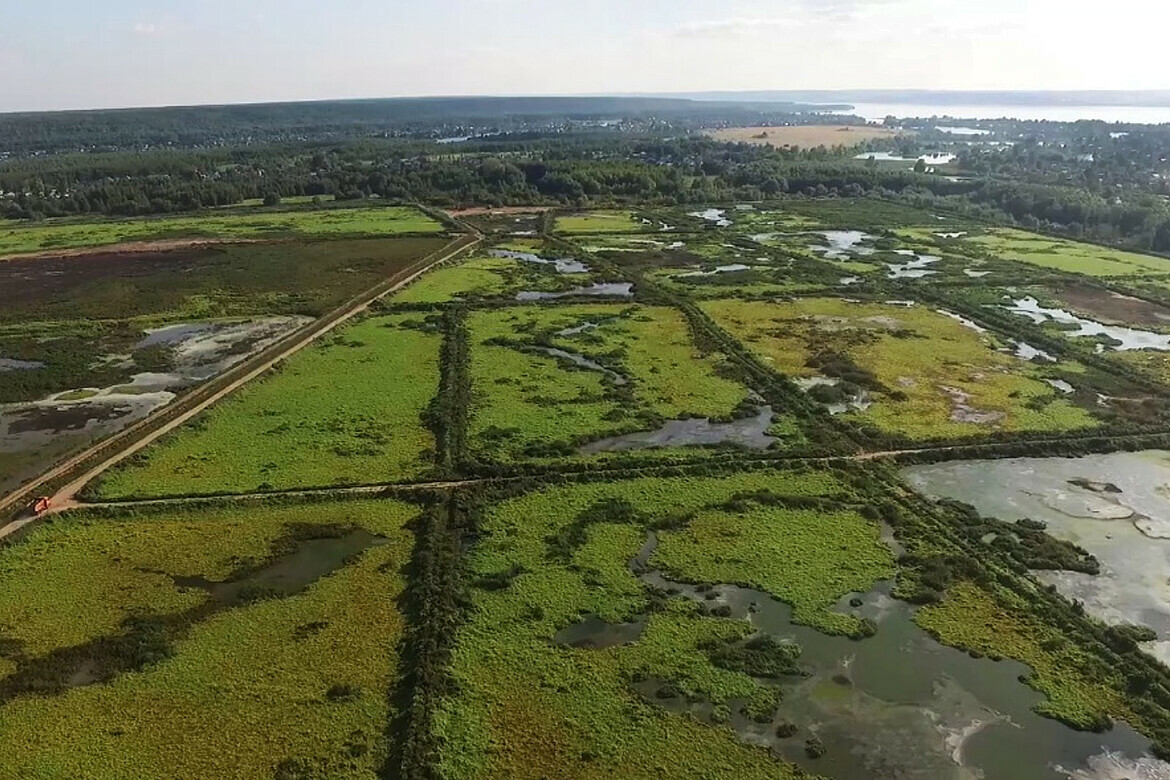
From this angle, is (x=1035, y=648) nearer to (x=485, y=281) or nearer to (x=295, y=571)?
(x=295, y=571)

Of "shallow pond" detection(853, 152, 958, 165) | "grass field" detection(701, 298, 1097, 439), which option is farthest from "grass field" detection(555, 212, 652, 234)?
"shallow pond" detection(853, 152, 958, 165)

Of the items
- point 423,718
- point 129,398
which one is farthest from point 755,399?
point 129,398

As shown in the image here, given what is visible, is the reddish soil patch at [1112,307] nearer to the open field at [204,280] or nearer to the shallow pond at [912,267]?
the shallow pond at [912,267]

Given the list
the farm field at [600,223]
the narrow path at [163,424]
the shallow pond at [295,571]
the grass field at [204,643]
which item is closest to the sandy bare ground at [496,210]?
the farm field at [600,223]

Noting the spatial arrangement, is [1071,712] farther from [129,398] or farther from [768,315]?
[129,398]

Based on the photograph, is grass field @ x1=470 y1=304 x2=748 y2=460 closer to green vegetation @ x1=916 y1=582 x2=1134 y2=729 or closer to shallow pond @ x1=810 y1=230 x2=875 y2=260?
green vegetation @ x1=916 y1=582 x2=1134 y2=729

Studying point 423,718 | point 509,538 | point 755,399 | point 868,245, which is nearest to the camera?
point 423,718
